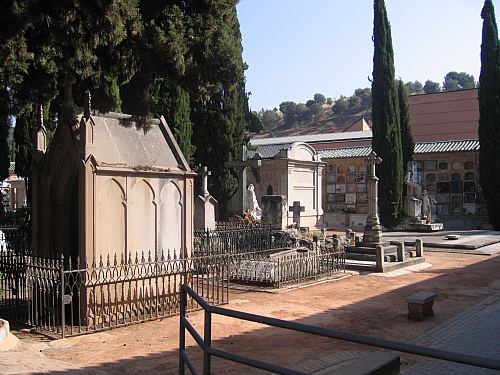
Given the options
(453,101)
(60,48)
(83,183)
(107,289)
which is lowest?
(107,289)

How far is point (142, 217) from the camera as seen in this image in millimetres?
8828

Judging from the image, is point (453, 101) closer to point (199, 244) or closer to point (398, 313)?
point (199, 244)

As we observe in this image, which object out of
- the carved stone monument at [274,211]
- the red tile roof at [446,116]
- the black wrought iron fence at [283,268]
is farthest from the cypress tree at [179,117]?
the red tile roof at [446,116]

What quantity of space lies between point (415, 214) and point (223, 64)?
1976 cm

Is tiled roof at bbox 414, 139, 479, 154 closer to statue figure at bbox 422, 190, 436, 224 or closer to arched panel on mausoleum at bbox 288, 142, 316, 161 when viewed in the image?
statue figure at bbox 422, 190, 436, 224

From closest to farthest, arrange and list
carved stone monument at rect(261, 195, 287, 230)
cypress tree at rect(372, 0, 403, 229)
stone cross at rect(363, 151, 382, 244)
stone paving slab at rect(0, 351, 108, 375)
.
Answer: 1. stone paving slab at rect(0, 351, 108, 375)
2. stone cross at rect(363, 151, 382, 244)
3. carved stone monument at rect(261, 195, 287, 230)
4. cypress tree at rect(372, 0, 403, 229)

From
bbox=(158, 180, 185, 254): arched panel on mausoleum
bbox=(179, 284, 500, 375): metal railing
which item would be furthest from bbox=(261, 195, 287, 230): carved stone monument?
bbox=(179, 284, 500, 375): metal railing

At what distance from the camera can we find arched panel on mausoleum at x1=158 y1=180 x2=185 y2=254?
9.16 meters

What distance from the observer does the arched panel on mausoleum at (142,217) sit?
8672 millimetres

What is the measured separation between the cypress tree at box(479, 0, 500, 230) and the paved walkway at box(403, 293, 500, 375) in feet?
70.4

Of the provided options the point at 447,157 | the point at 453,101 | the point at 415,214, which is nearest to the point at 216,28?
the point at 415,214

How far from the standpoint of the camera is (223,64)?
12.1m

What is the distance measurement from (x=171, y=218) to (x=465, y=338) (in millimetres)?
5193

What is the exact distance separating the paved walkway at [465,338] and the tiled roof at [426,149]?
24.3 meters
